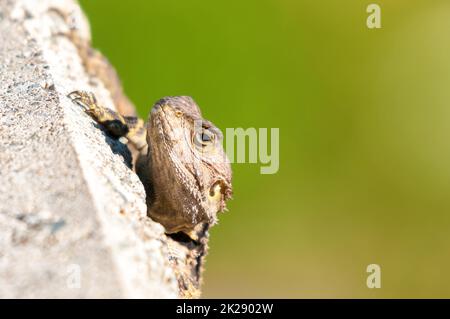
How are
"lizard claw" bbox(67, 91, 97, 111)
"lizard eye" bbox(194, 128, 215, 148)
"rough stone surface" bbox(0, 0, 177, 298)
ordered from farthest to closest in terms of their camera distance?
1. "lizard eye" bbox(194, 128, 215, 148)
2. "lizard claw" bbox(67, 91, 97, 111)
3. "rough stone surface" bbox(0, 0, 177, 298)

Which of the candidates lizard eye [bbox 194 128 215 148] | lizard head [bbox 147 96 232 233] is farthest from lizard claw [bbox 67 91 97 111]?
lizard eye [bbox 194 128 215 148]

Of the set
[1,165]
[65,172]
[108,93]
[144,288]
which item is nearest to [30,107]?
[1,165]

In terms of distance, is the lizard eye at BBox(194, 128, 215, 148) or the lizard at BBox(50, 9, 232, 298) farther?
the lizard eye at BBox(194, 128, 215, 148)

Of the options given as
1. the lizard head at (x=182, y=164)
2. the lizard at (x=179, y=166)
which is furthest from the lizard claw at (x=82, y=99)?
the lizard head at (x=182, y=164)

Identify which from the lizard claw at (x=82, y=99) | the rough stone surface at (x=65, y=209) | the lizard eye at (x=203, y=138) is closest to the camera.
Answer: the rough stone surface at (x=65, y=209)

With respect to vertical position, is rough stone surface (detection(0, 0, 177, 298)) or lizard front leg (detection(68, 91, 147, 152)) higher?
lizard front leg (detection(68, 91, 147, 152))

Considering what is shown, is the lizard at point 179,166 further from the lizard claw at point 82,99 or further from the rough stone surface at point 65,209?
the rough stone surface at point 65,209

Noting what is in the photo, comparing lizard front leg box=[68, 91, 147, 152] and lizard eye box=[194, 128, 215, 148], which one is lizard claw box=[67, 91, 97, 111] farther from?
lizard eye box=[194, 128, 215, 148]

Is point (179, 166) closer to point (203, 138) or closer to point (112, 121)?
point (203, 138)
